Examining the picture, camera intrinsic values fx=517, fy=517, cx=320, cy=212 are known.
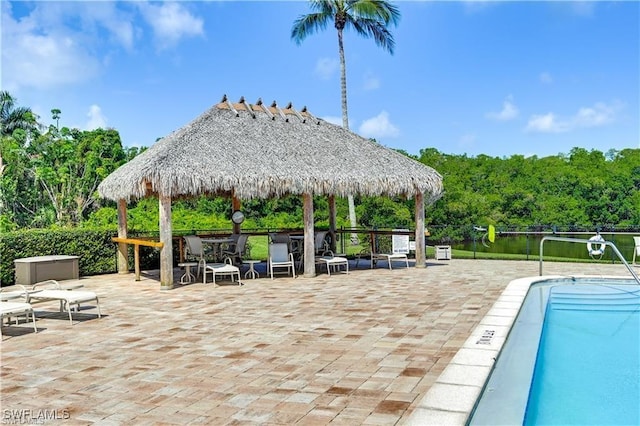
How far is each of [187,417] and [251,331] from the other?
9.11ft

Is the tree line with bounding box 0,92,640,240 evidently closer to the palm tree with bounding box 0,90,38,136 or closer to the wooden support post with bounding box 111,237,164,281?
the palm tree with bounding box 0,90,38,136

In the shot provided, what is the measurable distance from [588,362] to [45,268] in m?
10.5

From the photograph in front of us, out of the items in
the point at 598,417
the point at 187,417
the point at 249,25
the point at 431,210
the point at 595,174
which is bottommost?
the point at 598,417

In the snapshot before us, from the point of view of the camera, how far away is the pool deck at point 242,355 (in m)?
3.99

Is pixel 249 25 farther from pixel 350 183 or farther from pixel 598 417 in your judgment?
pixel 598 417

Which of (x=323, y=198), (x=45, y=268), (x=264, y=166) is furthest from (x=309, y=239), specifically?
(x=323, y=198)

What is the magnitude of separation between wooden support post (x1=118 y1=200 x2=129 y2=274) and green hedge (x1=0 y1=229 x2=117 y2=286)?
0.86 ft

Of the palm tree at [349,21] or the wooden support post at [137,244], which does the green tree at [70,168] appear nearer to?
the palm tree at [349,21]

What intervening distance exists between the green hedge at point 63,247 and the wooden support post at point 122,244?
263 millimetres

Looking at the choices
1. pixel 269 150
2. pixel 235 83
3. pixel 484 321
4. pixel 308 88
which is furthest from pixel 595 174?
pixel 484 321

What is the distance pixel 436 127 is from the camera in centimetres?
4038

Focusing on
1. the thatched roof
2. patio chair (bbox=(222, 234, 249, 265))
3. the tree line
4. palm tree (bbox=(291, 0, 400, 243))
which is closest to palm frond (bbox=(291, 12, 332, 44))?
palm tree (bbox=(291, 0, 400, 243))

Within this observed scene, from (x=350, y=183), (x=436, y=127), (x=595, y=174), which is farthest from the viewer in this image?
(x=436, y=127)

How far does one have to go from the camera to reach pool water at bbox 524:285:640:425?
4355 mm
